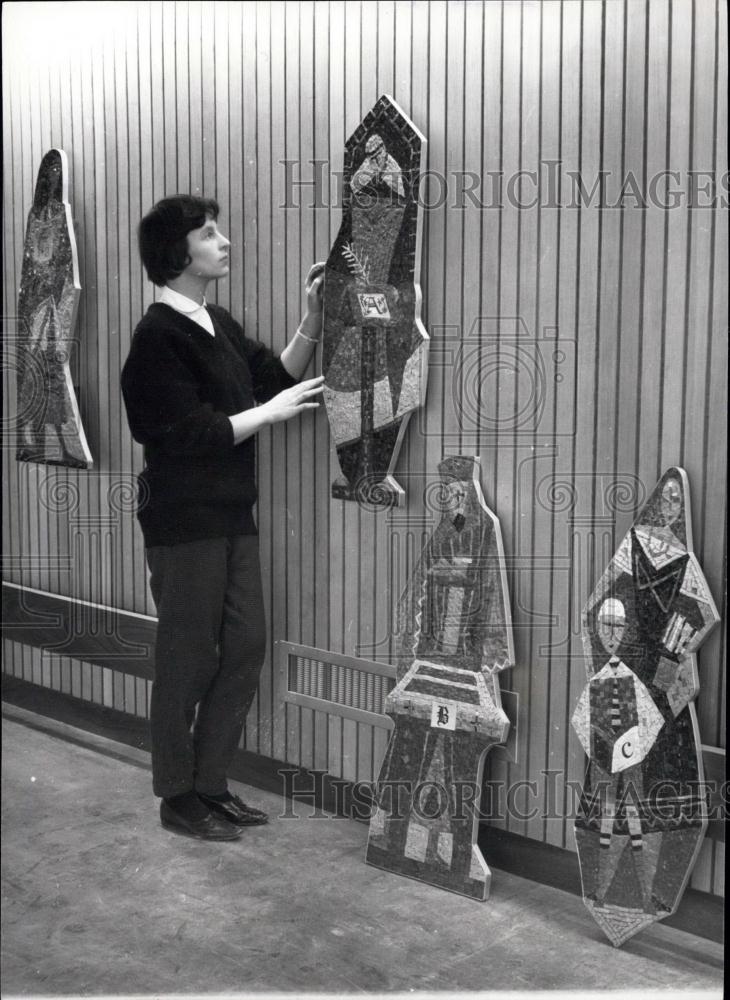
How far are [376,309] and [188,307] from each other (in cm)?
47

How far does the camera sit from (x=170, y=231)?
276 centimetres

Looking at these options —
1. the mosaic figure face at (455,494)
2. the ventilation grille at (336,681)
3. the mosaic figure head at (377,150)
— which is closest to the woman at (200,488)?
the ventilation grille at (336,681)

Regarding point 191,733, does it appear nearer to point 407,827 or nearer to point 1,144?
point 407,827

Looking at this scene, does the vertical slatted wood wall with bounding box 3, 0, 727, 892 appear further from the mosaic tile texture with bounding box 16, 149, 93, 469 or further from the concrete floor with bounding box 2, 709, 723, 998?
the concrete floor with bounding box 2, 709, 723, 998

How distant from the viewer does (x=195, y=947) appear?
240 centimetres

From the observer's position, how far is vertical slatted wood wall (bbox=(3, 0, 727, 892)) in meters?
2.32

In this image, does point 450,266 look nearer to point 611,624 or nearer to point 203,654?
point 611,624

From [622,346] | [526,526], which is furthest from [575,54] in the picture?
[526,526]

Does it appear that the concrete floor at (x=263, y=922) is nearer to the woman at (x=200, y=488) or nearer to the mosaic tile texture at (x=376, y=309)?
the woman at (x=200, y=488)

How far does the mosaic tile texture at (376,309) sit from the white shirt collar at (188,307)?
294mm

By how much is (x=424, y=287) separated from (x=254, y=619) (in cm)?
96

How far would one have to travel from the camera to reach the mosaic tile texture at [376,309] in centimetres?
264

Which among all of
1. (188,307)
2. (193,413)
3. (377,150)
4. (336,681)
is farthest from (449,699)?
(377,150)

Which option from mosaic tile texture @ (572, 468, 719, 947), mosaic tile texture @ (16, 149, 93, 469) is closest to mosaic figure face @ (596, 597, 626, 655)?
mosaic tile texture @ (572, 468, 719, 947)
